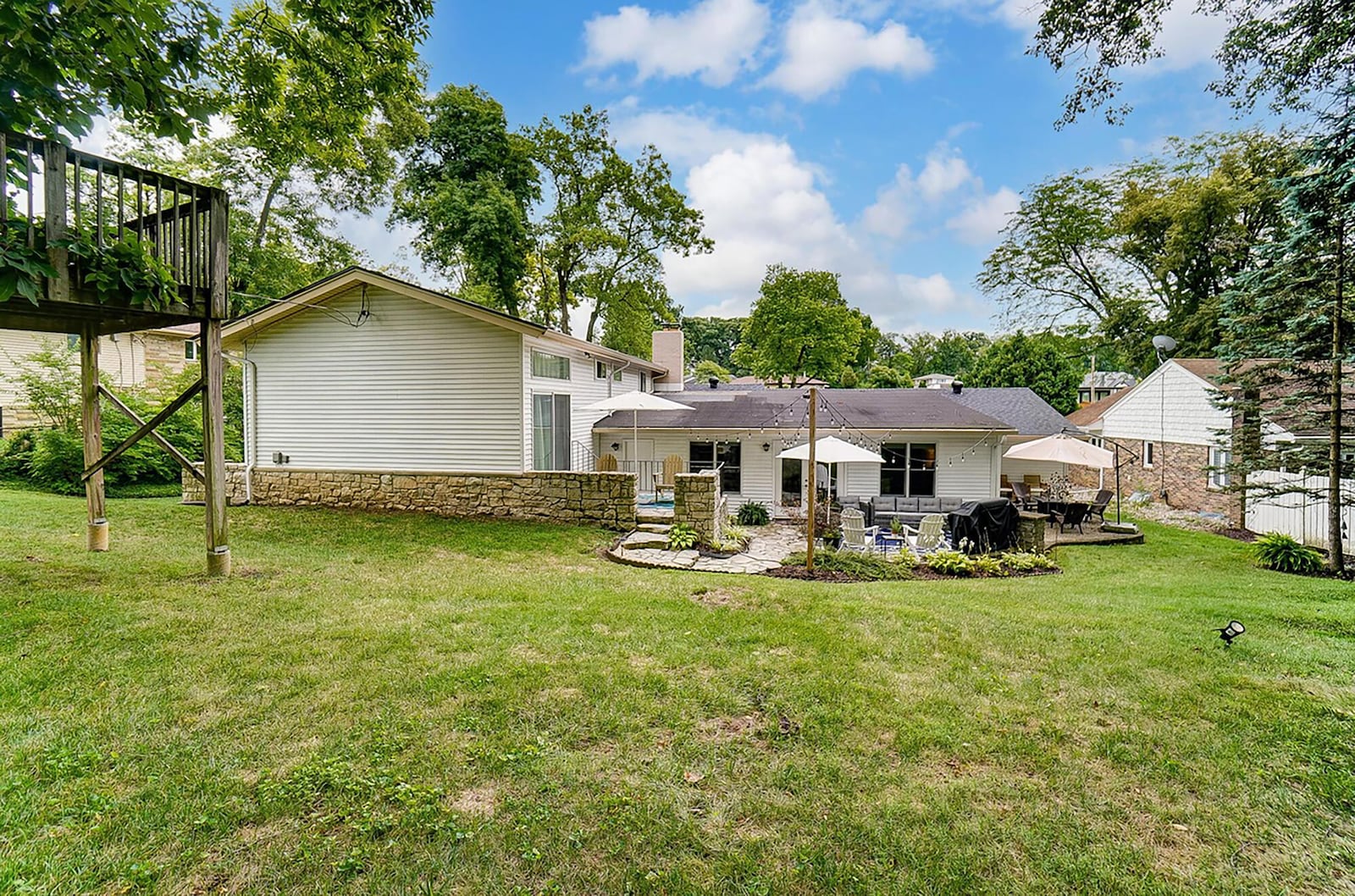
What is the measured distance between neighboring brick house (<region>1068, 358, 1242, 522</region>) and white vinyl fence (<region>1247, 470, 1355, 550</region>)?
138 centimetres

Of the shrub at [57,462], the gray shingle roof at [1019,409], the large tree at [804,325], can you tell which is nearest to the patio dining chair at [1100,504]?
the gray shingle roof at [1019,409]

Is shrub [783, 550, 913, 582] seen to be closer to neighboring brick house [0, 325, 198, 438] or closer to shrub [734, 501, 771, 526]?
shrub [734, 501, 771, 526]

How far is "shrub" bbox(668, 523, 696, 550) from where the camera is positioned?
9.82 meters

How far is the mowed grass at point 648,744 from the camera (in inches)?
91.5

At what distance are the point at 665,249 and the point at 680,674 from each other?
23029 mm

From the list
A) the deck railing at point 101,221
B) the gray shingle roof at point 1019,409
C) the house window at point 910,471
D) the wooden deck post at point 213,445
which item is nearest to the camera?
the deck railing at point 101,221

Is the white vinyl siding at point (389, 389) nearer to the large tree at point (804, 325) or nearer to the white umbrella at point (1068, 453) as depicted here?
the white umbrella at point (1068, 453)

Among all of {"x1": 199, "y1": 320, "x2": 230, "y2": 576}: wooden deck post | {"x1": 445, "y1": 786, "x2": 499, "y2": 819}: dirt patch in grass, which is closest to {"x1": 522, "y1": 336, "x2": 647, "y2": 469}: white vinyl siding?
{"x1": 199, "y1": 320, "x2": 230, "y2": 576}: wooden deck post

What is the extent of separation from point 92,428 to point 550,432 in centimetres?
709

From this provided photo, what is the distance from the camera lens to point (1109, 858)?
2395 millimetres

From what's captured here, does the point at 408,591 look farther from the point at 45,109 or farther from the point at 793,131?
the point at 793,131

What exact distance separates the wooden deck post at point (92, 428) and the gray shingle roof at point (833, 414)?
9841 millimetres

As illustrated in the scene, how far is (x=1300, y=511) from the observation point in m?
11.7

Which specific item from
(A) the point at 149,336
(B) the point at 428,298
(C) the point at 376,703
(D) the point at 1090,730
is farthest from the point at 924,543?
(A) the point at 149,336
